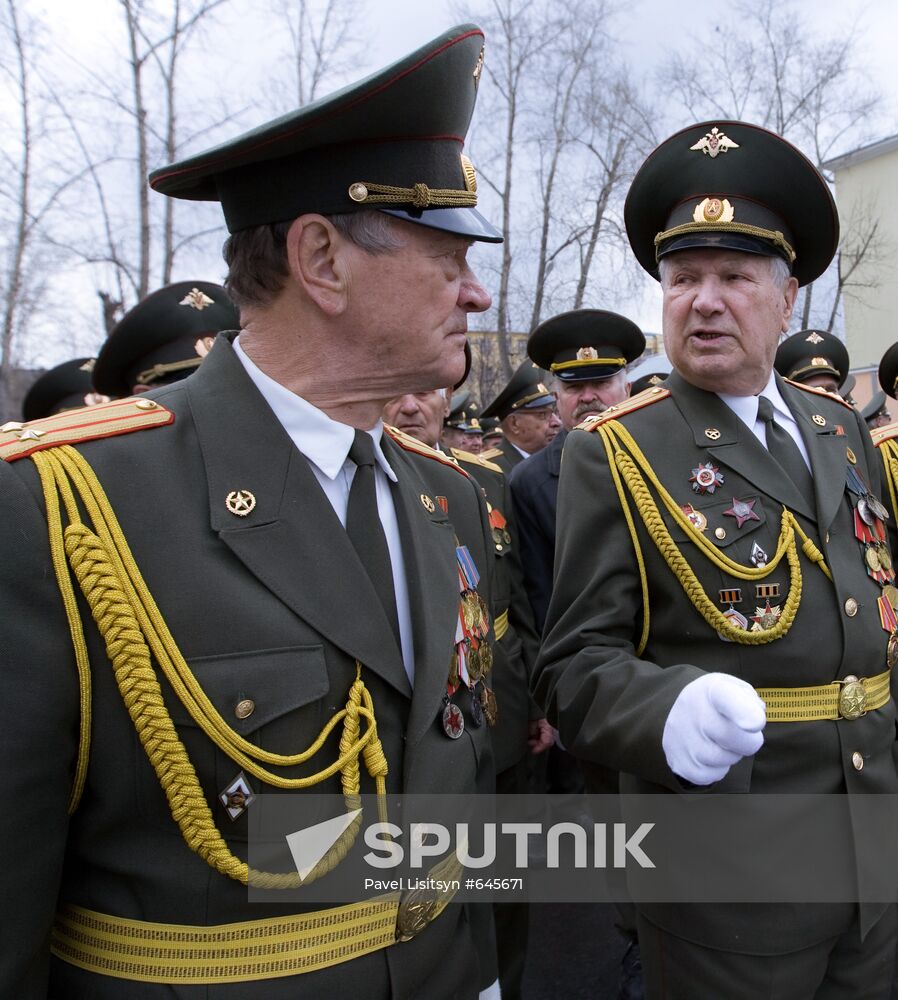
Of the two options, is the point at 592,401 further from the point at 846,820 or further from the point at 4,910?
the point at 4,910

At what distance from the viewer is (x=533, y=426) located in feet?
24.1

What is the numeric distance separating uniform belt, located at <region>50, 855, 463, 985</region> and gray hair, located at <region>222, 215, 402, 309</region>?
1.12 meters

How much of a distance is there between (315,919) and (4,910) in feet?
1.57

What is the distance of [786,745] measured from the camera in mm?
2107

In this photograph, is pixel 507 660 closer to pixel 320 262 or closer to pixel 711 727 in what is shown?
pixel 711 727

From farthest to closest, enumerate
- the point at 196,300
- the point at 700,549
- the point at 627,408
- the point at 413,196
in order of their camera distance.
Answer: the point at 196,300 → the point at 627,408 → the point at 700,549 → the point at 413,196

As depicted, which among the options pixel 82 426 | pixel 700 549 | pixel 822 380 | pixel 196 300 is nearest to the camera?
pixel 82 426

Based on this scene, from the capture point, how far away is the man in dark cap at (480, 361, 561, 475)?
7.23m

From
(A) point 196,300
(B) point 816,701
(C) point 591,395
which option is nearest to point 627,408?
(B) point 816,701

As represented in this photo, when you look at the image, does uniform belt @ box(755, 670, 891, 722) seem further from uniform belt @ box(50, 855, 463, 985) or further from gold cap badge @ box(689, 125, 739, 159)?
gold cap badge @ box(689, 125, 739, 159)

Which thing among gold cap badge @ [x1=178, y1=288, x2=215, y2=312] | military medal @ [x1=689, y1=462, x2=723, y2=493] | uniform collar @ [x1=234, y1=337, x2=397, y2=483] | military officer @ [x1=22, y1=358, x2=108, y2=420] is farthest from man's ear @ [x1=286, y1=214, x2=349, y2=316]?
military officer @ [x1=22, y1=358, x2=108, y2=420]

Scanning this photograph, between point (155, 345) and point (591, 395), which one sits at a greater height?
point (155, 345)

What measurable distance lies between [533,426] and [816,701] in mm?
5343

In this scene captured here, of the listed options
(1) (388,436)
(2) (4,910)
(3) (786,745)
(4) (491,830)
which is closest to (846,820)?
(3) (786,745)
